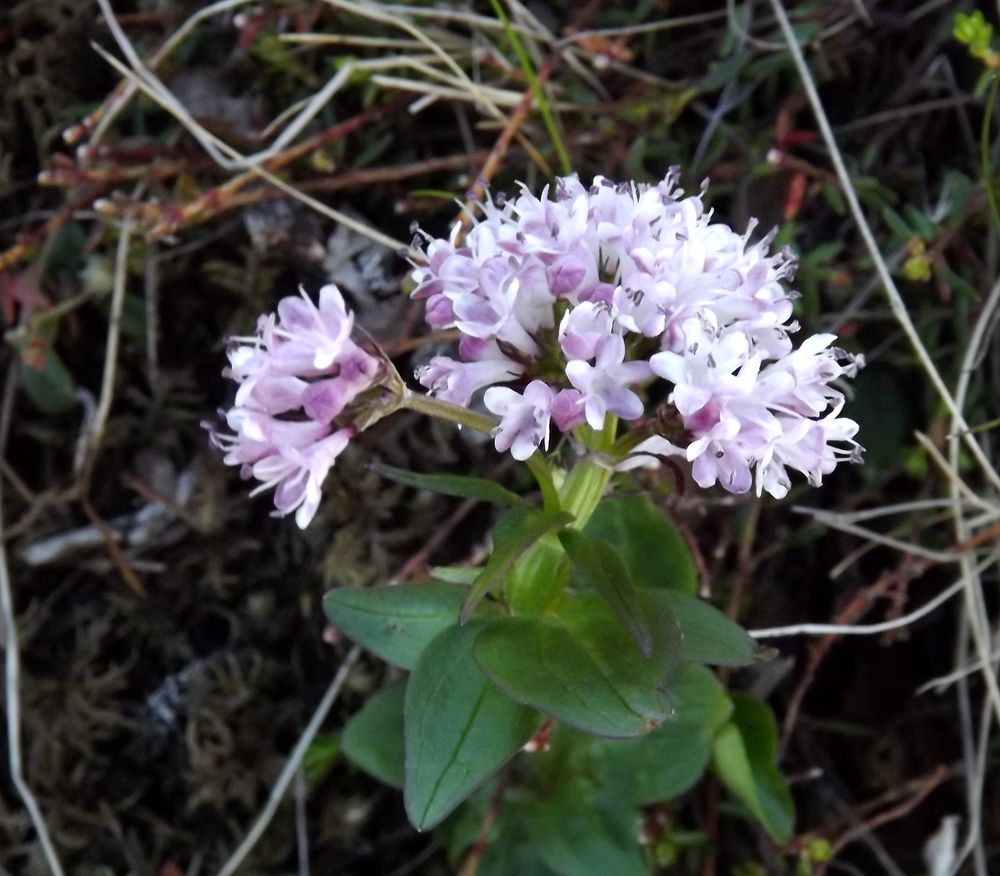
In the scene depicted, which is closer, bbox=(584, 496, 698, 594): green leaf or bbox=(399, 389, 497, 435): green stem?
bbox=(399, 389, 497, 435): green stem

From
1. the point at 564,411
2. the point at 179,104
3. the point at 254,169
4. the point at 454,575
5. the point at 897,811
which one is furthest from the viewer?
the point at 179,104

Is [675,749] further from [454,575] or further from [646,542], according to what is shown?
[454,575]

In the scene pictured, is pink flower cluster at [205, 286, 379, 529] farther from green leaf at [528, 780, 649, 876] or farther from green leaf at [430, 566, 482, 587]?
green leaf at [528, 780, 649, 876]

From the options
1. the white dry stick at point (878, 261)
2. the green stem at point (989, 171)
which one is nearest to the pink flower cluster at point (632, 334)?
the white dry stick at point (878, 261)

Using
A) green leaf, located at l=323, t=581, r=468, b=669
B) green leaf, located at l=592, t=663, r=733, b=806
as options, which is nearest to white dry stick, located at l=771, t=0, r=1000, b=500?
green leaf, located at l=592, t=663, r=733, b=806

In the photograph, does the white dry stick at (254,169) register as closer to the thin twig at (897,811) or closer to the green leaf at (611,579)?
the green leaf at (611,579)

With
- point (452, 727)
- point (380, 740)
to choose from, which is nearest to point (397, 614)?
point (452, 727)
